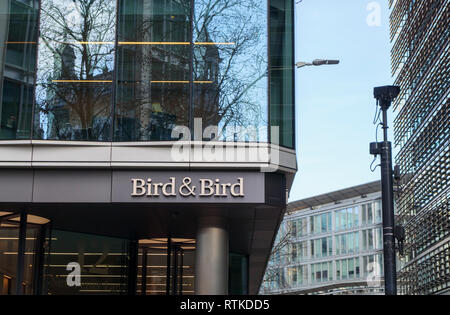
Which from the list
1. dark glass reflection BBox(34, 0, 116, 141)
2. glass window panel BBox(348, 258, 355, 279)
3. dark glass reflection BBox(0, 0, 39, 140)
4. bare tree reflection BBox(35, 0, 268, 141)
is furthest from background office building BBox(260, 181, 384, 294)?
dark glass reflection BBox(0, 0, 39, 140)

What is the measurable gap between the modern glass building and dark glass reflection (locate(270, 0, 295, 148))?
0.03 metres

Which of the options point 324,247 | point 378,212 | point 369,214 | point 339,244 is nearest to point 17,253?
point 378,212

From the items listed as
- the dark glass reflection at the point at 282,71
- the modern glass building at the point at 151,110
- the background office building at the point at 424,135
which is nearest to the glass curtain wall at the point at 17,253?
the modern glass building at the point at 151,110

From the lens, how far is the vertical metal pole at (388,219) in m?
16.3

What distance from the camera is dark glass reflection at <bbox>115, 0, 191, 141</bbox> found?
62.8ft

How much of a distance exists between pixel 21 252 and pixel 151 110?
203 inches

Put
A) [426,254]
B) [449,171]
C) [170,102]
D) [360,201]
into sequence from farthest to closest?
[360,201] → [426,254] → [449,171] → [170,102]

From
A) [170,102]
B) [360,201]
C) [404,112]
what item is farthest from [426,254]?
[360,201]

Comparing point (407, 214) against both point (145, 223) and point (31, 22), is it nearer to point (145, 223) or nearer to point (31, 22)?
point (145, 223)

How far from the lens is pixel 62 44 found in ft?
63.9

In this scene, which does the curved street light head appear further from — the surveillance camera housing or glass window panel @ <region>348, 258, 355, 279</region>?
glass window panel @ <region>348, 258, 355, 279</region>

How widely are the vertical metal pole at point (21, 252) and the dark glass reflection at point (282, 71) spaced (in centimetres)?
676

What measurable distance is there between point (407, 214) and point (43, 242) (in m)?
35.4

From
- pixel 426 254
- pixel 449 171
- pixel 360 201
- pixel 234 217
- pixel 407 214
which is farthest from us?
pixel 360 201
